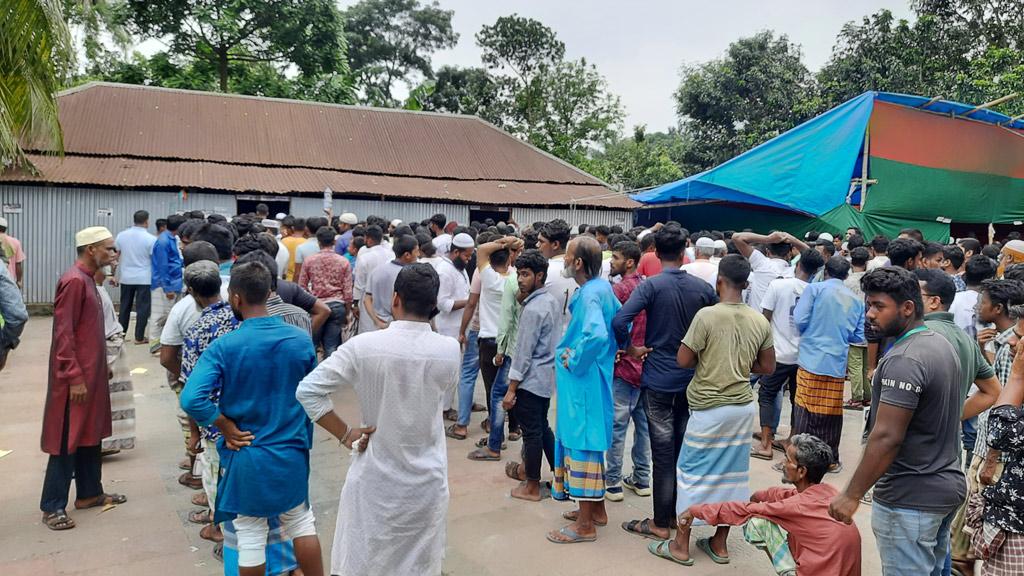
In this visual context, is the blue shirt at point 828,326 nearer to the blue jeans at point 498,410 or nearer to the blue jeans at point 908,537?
the blue jeans at point 498,410

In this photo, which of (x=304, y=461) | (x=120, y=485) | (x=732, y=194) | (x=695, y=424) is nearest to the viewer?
(x=304, y=461)

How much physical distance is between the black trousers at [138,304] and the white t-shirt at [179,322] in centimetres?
634

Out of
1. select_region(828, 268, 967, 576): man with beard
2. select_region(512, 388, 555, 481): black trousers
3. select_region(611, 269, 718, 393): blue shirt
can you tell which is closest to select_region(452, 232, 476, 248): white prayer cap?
select_region(512, 388, 555, 481): black trousers

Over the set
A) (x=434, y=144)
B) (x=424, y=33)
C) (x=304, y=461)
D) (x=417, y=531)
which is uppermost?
(x=424, y=33)

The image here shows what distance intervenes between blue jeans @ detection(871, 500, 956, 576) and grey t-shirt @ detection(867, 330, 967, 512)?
0.04 metres

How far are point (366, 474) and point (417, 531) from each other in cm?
32

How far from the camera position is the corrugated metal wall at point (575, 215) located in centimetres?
1654

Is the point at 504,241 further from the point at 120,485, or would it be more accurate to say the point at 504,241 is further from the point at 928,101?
the point at 928,101

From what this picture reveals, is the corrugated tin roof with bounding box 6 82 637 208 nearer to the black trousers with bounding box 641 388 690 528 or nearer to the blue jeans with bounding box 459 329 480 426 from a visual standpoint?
the blue jeans with bounding box 459 329 480 426

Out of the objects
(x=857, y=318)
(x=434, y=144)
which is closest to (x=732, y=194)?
(x=857, y=318)

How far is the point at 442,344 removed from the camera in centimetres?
289

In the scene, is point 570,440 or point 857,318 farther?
point 857,318

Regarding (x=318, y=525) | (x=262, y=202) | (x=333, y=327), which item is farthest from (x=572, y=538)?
(x=262, y=202)

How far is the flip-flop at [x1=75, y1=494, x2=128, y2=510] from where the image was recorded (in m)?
4.40
